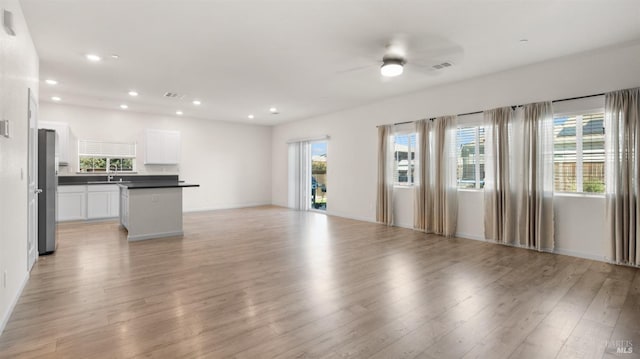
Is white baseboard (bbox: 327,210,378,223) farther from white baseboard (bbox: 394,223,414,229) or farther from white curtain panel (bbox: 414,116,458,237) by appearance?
white curtain panel (bbox: 414,116,458,237)

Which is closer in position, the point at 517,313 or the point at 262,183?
the point at 517,313

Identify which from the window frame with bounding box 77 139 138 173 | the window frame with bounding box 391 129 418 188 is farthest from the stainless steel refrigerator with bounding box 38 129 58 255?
the window frame with bounding box 391 129 418 188

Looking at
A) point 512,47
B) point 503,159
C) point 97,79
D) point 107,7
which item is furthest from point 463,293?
point 97,79

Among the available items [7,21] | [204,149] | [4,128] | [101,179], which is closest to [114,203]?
[101,179]

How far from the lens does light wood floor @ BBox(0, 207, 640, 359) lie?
2111 mm

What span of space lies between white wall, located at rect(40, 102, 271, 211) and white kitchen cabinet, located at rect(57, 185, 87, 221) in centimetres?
66

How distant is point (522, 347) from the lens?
6.92 ft

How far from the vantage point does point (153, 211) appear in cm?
551

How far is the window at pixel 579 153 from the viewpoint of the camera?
4.27 metres

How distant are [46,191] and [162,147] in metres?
4.25

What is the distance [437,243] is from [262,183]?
6863 millimetres

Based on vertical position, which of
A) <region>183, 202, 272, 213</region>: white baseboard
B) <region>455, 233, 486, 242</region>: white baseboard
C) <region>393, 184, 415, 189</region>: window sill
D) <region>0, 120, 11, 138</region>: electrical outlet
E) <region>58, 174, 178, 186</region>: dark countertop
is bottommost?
<region>455, 233, 486, 242</region>: white baseboard

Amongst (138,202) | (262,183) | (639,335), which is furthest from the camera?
(262,183)

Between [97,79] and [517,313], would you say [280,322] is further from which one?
[97,79]
